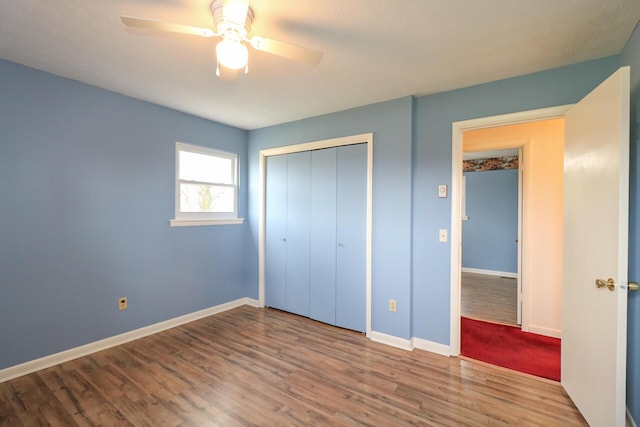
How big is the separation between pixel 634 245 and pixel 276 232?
3.23 metres

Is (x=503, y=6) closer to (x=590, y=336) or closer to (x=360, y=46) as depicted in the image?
(x=360, y=46)

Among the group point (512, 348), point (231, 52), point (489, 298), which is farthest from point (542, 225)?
point (231, 52)

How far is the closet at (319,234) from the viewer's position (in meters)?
3.11

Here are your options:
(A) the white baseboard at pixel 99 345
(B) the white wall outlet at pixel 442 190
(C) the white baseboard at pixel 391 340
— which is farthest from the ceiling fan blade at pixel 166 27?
(C) the white baseboard at pixel 391 340

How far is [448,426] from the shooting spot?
68.9 inches

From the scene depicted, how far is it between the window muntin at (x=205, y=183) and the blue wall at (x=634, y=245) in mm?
3782

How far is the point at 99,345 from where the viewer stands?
266 centimetres

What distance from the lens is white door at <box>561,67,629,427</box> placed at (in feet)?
4.96

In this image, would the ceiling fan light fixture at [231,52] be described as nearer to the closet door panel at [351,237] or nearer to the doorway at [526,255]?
the closet door panel at [351,237]

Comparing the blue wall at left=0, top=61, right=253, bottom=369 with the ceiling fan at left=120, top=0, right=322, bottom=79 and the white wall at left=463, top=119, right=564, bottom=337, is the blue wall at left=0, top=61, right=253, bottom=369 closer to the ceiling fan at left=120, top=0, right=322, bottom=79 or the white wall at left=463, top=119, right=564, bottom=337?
the ceiling fan at left=120, top=0, right=322, bottom=79

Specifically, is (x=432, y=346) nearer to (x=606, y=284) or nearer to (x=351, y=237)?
(x=351, y=237)

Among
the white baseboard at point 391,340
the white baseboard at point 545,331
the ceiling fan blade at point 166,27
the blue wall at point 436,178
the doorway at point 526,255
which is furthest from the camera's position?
the white baseboard at point 545,331

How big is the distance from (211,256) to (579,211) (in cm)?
361

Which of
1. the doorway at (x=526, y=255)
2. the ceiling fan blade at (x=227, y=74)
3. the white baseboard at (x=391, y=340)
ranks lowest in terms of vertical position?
the white baseboard at (x=391, y=340)
